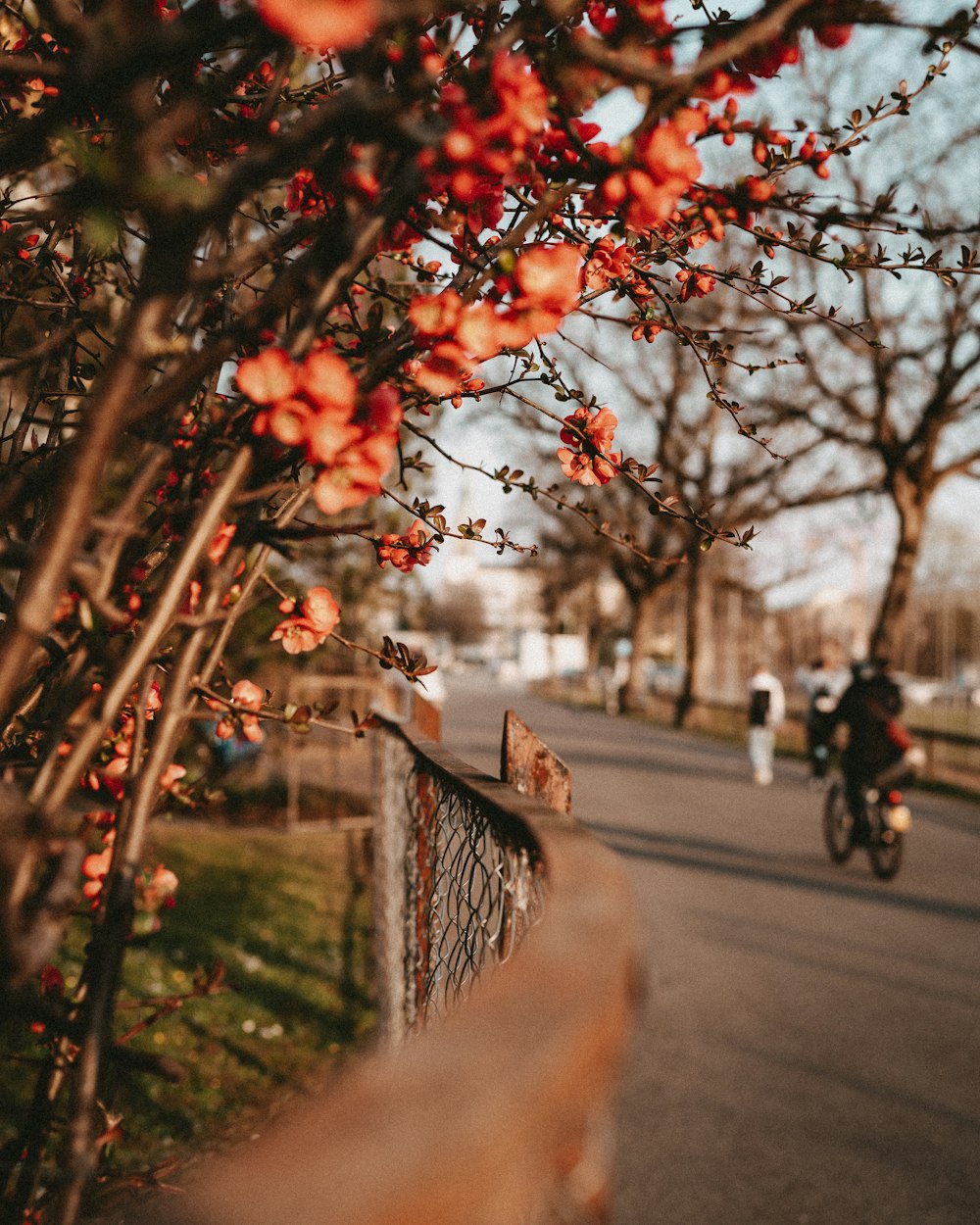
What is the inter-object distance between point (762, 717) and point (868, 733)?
5.67 meters

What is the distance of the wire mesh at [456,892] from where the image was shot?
5.53ft

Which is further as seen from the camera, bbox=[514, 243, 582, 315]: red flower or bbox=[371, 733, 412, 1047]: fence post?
bbox=[371, 733, 412, 1047]: fence post

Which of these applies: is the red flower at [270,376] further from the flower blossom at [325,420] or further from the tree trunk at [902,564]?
the tree trunk at [902,564]

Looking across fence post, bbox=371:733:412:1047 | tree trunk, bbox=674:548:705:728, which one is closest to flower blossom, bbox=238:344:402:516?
fence post, bbox=371:733:412:1047

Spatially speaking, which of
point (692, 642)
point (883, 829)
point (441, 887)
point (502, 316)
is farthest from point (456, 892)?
point (692, 642)

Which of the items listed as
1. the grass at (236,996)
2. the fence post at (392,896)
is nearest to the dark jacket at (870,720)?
the grass at (236,996)

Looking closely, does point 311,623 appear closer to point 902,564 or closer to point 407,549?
point 407,549

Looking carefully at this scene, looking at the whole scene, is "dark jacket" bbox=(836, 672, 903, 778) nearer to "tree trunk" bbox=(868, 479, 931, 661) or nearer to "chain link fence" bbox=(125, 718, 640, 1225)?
"tree trunk" bbox=(868, 479, 931, 661)

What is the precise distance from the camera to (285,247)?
1624 mm

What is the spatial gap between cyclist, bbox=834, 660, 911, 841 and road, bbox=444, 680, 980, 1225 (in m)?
0.73

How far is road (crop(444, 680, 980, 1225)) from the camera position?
3385 mm

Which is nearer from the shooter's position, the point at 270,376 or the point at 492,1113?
the point at 492,1113

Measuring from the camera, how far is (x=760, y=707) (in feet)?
45.9

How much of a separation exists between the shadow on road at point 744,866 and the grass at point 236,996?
2.10m
